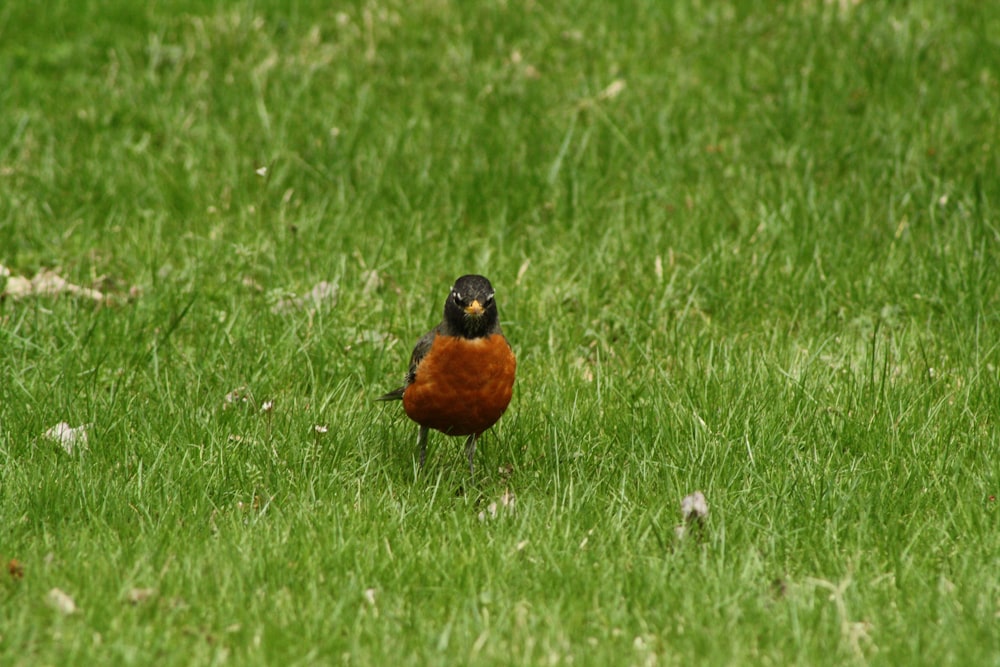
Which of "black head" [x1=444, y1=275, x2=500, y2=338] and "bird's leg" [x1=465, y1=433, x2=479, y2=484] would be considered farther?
"bird's leg" [x1=465, y1=433, x2=479, y2=484]

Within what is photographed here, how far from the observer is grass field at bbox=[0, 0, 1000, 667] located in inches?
153

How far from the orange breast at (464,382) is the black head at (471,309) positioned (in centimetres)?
4

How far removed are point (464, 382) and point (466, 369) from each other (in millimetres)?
54

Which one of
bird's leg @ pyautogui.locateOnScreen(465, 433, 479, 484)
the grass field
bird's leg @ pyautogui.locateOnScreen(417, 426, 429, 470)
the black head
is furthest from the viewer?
bird's leg @ pyautogui.locateOnScreen(417, 426, 429, 470)

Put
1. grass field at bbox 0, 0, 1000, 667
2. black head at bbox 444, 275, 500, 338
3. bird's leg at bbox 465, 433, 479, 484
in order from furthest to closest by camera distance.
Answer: bird's leg at bbox 465, 433, 479, 484 < black head at bbox 444, 275, 500, 338 < grass field at bbox 0, 0, 1000, 667

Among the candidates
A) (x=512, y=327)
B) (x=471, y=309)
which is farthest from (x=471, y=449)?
(x=512, y=327)

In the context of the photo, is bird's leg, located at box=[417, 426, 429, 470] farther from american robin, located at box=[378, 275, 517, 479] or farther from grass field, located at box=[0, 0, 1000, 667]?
american robin, located at box=[378, 275, 517, 479]

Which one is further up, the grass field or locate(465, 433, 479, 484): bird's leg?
the grass field

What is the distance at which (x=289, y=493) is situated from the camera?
470 cm

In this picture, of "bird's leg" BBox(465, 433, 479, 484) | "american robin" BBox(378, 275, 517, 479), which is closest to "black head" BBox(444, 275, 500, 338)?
"american robin" BBox(378, 275, 517, 479)

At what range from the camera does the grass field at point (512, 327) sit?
3.90 metres

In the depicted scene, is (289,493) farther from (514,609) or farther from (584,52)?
(584,52)

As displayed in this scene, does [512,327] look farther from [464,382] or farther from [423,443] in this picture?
[464,382]

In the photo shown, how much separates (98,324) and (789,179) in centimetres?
406
